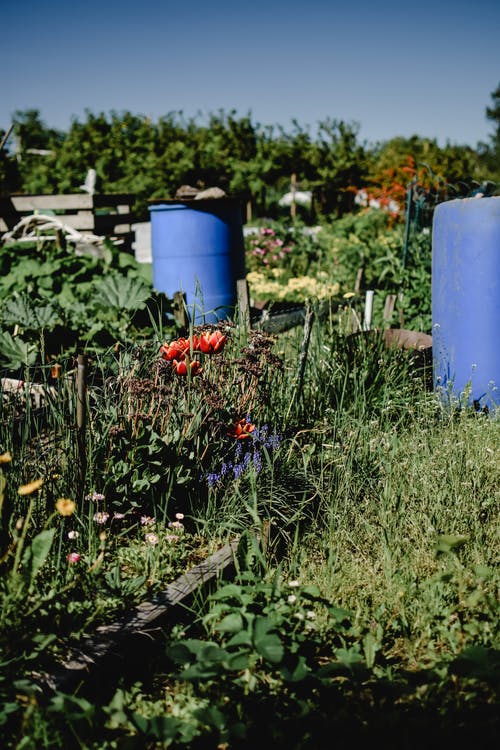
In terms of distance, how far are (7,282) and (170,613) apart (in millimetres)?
3698

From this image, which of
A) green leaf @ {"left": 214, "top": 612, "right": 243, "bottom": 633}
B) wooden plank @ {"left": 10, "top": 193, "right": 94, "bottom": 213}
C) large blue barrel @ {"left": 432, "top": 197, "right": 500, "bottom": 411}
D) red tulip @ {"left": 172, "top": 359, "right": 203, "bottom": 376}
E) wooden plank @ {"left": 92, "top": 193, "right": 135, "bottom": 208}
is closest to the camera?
green leaf @ {"left": 214, "top": 612, "right": 243, "bottom": 633}

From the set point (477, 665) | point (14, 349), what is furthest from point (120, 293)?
point (477, 665)

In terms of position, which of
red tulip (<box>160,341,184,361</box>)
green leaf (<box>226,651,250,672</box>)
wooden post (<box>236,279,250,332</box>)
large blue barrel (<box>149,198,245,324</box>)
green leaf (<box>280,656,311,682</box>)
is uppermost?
large blue barrel (<box>149,198,245,324</box>)

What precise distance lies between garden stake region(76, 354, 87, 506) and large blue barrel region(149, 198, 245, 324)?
2966mm

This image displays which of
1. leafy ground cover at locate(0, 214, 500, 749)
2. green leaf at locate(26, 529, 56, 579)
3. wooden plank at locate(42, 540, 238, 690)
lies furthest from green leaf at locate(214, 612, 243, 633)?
green leaf at locate(26, 529, 56, 579)

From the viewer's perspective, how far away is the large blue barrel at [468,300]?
339cm

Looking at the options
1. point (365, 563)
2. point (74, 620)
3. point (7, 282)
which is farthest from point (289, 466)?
point (7, 282)

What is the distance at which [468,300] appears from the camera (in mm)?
3518

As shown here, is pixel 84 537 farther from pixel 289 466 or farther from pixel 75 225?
pixel 75 225

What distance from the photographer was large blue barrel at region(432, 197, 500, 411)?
11.1ft

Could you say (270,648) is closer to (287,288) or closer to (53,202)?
(287,288)

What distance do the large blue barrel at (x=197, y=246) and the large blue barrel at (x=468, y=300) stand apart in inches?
77.1

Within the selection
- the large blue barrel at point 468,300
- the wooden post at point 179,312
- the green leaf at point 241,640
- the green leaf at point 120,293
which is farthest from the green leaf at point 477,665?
the green leaf at point 120,293

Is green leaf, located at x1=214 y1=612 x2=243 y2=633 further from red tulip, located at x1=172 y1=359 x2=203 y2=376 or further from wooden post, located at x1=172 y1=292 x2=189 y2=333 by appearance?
wooden post, located at x1=172 y1=292 x2=189 y2=333
